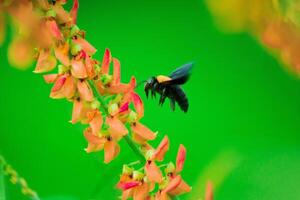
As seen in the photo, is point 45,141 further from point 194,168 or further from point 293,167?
point 293,167

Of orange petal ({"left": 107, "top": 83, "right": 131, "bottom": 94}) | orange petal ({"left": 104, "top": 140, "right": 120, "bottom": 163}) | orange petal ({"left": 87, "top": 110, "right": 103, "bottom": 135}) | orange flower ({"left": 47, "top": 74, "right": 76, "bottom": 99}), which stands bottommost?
orange petal ({"left": 104, "top": 140, "right": 120, "bottom": 163})

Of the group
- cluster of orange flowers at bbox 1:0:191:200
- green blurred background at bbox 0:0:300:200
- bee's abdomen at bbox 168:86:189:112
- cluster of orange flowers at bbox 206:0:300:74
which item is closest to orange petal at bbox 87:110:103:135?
cluster of orange flowers at bbox 1:0:191:200

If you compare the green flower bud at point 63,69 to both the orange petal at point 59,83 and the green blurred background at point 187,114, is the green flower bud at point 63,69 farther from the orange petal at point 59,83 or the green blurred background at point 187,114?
the green blurred background at point 187,114

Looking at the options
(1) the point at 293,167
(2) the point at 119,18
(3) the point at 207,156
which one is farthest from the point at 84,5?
(1) the point at 293,167

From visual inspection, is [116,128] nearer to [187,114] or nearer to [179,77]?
[179,77]

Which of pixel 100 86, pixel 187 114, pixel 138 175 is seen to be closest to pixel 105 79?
pixel 100 86

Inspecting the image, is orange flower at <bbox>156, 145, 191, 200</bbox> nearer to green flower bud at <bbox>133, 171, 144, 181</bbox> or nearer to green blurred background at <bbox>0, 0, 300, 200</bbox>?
green flower bud at <bbox>133, 171, 144, 181</bbox>
